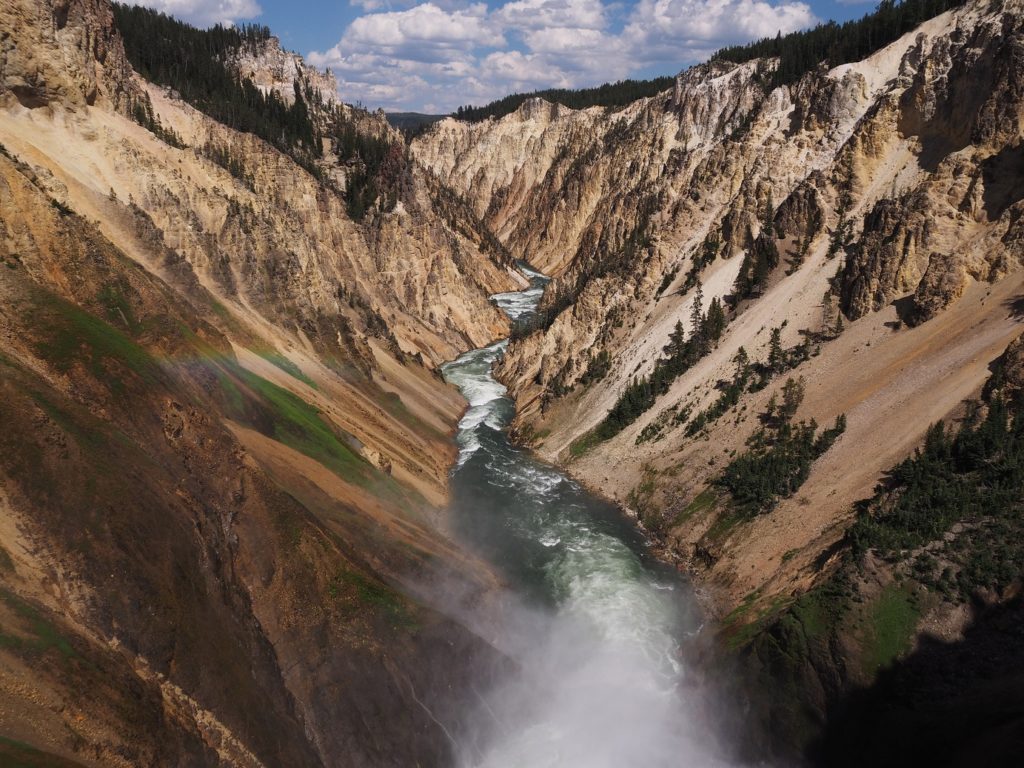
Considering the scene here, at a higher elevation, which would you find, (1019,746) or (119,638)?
(1019,746)

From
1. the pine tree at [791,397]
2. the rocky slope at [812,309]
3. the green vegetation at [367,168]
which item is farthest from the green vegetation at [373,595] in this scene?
the green vegetation at [367,168]

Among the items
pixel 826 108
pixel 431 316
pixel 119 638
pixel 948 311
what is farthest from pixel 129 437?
pixel 431 316

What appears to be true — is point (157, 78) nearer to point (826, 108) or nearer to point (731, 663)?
point (826, 108)

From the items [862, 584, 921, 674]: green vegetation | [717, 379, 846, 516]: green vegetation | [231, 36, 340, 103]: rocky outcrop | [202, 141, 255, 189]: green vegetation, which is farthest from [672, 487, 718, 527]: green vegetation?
[231, 36, 340, 103]: rocky outcrop

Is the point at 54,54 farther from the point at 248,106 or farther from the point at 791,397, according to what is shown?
the point at 248,106

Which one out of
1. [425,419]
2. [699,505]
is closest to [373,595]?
[699,505]
